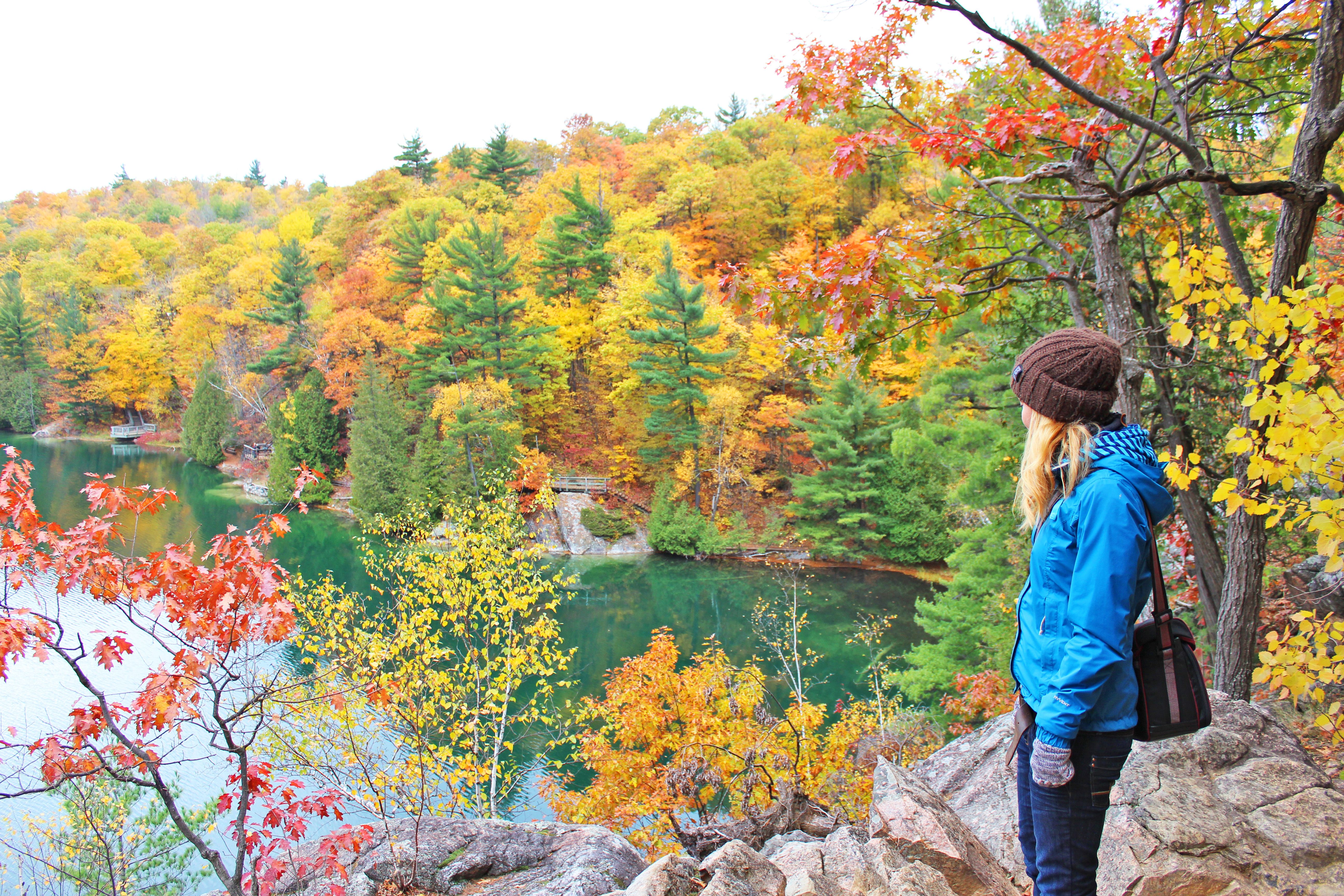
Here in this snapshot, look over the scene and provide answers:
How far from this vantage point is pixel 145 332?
30.1 metres

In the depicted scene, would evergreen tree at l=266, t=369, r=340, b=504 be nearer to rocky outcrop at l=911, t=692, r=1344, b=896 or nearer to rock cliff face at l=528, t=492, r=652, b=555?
rock cliff face at l=528, t=492, r=652, b=555

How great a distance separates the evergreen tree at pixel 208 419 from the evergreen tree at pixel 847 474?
21.6 meters

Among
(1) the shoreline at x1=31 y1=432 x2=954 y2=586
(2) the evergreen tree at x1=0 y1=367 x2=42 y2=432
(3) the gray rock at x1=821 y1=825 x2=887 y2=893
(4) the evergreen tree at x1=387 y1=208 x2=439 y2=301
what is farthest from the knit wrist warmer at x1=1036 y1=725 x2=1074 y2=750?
(2) the evergreen tree at x1=0 y1=367 x2=42 y2=432

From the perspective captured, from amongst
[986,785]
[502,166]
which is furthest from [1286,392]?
[502,166]

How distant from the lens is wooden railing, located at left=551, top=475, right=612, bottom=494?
61.9 ft

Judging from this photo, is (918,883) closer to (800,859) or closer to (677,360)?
(800,859)

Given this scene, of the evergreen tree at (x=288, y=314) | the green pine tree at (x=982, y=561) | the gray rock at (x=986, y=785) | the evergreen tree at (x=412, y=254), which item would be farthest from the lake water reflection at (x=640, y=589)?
the evergreen tree at (x=412, y=254)

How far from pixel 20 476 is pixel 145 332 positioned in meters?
34.3

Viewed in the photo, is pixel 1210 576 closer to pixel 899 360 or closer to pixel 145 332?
pixel 899 360

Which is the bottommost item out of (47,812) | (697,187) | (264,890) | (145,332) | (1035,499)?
(47,812)

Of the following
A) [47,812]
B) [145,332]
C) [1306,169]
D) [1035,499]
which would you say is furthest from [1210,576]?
[145,332]

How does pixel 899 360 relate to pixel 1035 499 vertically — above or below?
above

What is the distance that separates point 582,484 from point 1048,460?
17.8 m

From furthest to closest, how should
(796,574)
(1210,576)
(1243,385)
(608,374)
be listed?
(608,374) → (796,574) → (1243,385) → (1210,576)
